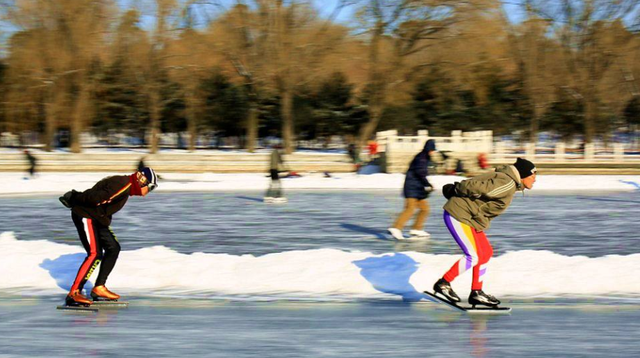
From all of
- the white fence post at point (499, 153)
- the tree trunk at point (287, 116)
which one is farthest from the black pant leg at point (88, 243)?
the tree trunk at point (287, 116)

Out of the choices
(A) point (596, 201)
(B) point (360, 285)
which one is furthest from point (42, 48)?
(B) point (360, 285)

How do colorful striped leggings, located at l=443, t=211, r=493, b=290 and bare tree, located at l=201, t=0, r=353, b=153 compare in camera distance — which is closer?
colorful striped leggings, located at l=443, t=211, r=493, b=290

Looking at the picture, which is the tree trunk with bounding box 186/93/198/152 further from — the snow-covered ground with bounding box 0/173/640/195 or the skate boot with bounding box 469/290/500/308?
the skate boot with bounding box 469/290/500/308

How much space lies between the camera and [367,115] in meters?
46.8

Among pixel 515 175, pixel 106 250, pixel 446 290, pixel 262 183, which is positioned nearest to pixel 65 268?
pixel 106 250

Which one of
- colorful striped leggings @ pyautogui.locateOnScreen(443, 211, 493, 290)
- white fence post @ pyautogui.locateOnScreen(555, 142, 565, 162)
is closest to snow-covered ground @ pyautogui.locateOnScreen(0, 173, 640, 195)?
white fence post @ pyautogui.locateOnScreen(555, 142, 565, 162)

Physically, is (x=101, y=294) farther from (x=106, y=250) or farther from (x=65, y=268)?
(x=65, y=268)

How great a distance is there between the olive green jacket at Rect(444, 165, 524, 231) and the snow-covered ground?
18561mm

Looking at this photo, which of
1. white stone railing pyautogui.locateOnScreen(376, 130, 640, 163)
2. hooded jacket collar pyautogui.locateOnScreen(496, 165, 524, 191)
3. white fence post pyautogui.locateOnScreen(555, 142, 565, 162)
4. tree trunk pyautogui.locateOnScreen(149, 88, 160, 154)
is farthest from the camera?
tree trunk pyautogui.locateOnScreen(149, 88, 160, 154)

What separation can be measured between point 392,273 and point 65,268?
3.73m

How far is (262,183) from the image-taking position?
1129 inches

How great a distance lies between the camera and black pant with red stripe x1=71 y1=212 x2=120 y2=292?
317 inches

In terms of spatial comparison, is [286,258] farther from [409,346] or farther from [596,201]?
[596,201]

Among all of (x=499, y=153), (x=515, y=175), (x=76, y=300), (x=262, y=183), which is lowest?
(x=262, y=183)
